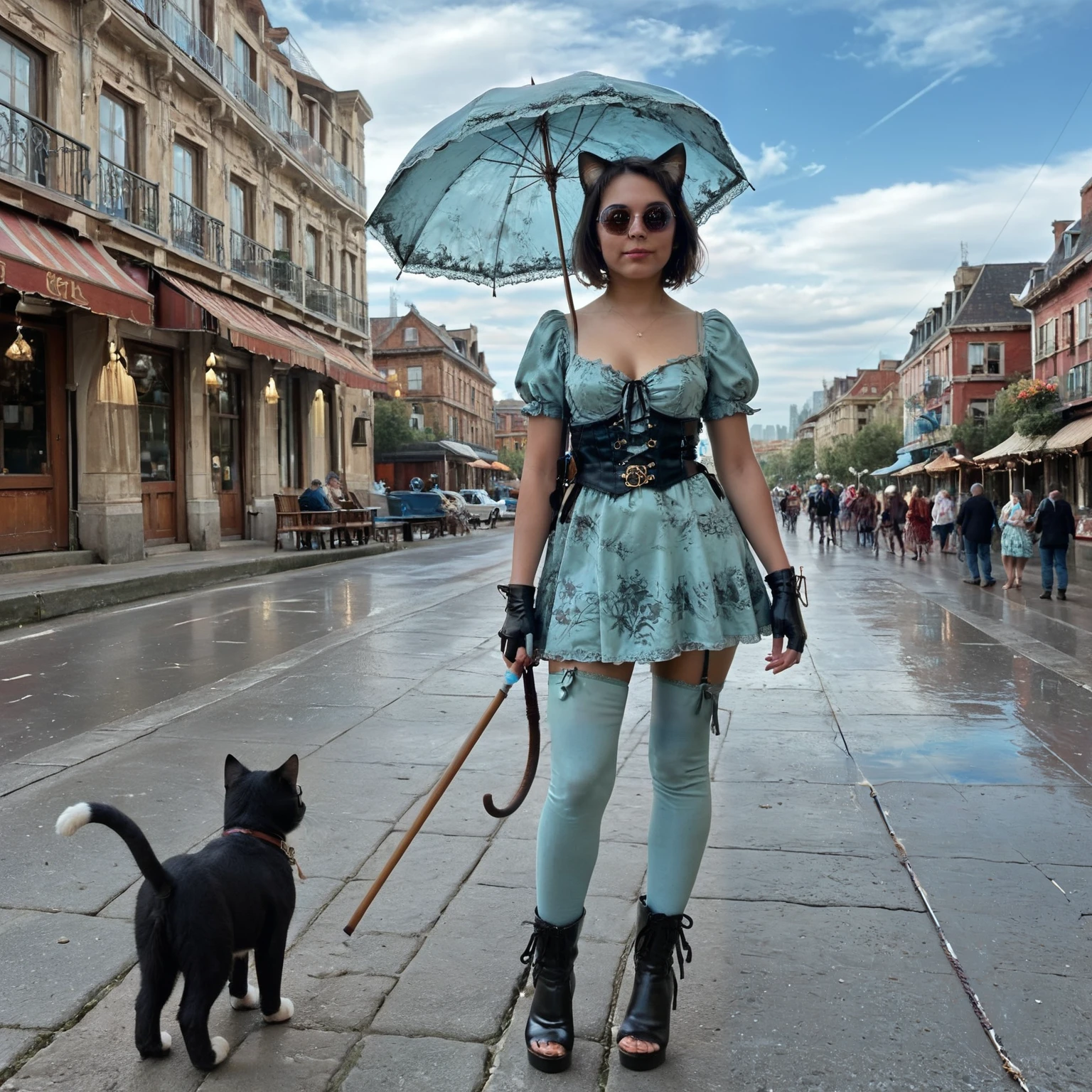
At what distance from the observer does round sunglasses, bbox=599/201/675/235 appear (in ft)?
7.70

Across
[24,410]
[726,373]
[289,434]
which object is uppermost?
[289,434]

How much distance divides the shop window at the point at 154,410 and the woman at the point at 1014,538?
1406cm

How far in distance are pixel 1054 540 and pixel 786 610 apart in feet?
41.8

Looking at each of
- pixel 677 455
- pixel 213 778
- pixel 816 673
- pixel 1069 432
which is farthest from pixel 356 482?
pixel 677 455

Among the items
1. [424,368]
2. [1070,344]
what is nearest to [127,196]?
[1070,344]

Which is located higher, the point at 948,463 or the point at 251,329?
→ the point at 251,329

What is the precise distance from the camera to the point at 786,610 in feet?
7.54

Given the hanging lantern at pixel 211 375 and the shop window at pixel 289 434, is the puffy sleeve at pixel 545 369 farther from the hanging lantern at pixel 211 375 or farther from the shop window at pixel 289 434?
the shop window at pixel 289 434

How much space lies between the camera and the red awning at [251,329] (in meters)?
17.1

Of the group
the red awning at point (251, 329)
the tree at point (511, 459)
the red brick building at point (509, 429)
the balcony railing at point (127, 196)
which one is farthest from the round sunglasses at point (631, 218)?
the red brick building at point (509, 429)

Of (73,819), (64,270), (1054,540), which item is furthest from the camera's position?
(1054,540)

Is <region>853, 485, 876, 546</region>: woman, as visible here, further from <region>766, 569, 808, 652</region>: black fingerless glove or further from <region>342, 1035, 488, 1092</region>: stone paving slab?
<region>342, 1035, 488, 1092</region>: stone paving slab

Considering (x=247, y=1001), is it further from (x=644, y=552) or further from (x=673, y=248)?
(x=673, y=248)

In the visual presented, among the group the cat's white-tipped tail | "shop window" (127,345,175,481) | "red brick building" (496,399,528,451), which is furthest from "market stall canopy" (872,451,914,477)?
the cat's white-tipped tail
